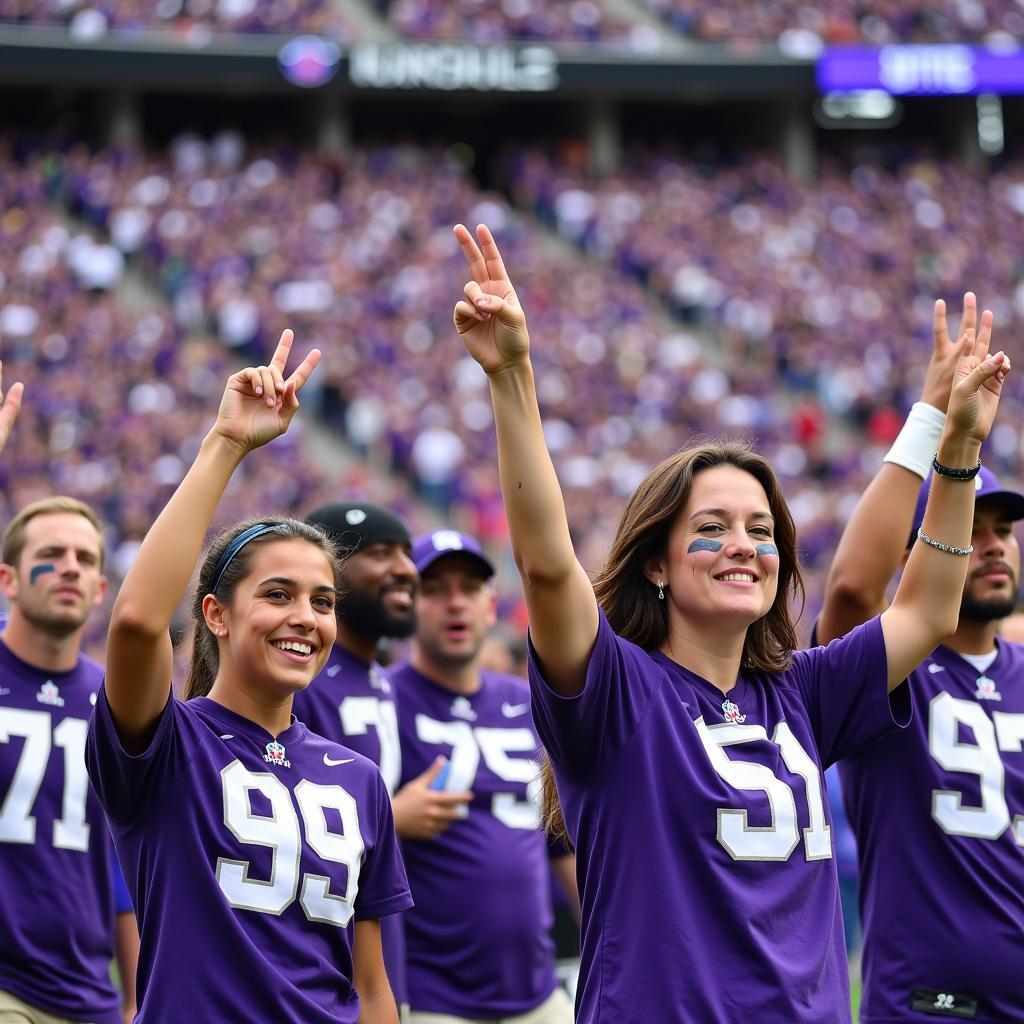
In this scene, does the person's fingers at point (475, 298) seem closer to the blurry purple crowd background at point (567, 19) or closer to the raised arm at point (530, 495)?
the raised arm at point (530, 495)

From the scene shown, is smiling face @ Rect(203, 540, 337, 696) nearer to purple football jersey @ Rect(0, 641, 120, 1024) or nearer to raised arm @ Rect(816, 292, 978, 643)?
purple football jersey @ Rect(0, 641, 120, 1024)

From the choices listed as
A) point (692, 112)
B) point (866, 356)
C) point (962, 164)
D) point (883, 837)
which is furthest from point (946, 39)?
point (883, 837)

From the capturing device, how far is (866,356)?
69.5 feet

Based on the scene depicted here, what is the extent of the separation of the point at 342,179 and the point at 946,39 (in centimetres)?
1221

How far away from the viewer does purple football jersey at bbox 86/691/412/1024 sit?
285cm

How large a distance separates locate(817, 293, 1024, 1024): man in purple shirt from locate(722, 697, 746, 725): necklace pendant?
2.89 feet

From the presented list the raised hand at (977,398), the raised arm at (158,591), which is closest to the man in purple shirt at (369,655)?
the raised arm at (158,591)

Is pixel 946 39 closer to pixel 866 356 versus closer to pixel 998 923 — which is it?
pixel 866 356

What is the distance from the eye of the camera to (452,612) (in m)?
4.89

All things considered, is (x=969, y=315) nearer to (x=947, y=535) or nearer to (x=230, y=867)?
(x=947, y=535)

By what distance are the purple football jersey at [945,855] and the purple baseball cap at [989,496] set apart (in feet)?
1.30

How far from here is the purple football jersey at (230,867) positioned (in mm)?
2854

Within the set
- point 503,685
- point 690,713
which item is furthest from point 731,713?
point 503,685

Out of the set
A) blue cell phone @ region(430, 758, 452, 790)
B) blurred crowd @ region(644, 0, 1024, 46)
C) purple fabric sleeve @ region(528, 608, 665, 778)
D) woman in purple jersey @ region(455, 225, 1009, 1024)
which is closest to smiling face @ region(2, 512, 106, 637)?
blue cell phone @ region(430, 758, 452, 790)
